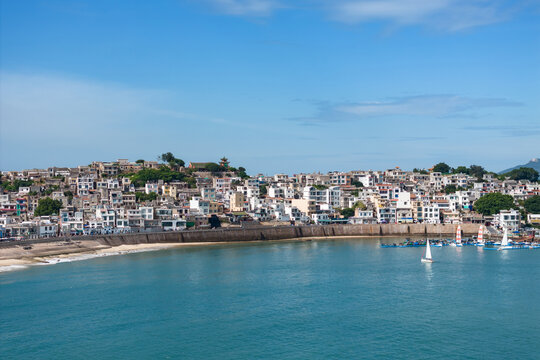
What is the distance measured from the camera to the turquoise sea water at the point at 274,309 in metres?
30.7

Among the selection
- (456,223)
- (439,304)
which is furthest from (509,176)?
(439,304)

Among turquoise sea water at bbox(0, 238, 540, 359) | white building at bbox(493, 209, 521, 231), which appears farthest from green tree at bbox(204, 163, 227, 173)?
turquoise sea water at bbox(0, 238, 540, 359)

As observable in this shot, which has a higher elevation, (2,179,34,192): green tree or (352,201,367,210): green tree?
(2,179,34,192): green tree

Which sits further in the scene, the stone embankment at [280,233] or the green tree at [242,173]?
the green tree at [242,173]

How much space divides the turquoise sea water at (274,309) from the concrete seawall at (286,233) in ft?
61.2

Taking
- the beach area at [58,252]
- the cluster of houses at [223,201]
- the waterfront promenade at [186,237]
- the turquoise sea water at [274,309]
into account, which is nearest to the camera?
the turquoise sea water at [274,309]

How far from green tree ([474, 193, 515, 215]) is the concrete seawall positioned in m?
7.48

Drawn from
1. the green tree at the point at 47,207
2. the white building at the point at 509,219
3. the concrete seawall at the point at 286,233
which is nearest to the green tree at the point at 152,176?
the green tree at the point at 47,207

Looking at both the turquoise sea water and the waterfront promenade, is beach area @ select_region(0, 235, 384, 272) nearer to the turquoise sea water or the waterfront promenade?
the waterfront promenade

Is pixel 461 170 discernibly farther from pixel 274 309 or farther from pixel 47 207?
pixel 274 309

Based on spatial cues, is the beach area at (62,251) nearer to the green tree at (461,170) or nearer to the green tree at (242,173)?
the green tree at (242,173)

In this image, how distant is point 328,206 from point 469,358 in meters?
76.0

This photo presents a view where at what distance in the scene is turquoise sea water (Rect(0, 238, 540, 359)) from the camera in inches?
1209

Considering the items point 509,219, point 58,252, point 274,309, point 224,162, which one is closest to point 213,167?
point 224,162
